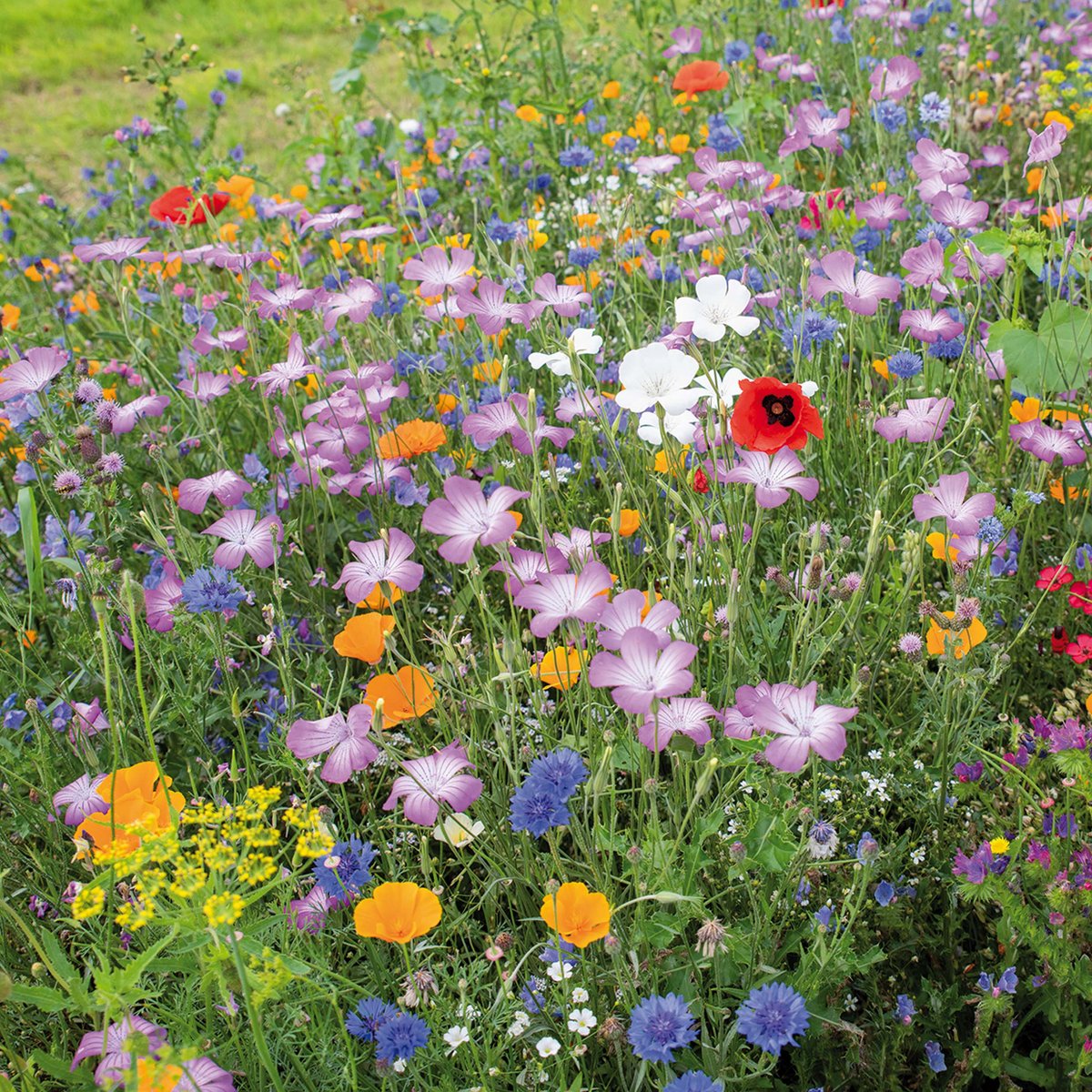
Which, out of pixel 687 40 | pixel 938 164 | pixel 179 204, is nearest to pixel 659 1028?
pixel 938 164

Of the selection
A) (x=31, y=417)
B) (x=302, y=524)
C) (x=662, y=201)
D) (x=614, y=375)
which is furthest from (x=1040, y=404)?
(x=31, y=417)

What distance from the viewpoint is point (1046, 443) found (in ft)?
5.53

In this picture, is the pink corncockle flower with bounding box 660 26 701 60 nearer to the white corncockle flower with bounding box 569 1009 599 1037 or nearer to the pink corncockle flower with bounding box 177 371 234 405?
the pink corncockle flower with bounding box 177 371 234 405

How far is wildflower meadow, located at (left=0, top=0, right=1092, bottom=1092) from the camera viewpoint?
1.17m

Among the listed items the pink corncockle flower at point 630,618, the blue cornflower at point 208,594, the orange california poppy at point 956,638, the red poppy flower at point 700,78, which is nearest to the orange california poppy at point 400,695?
the blue cornflower at point 208,594

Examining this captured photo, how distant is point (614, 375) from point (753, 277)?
381mm

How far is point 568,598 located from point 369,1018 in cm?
54

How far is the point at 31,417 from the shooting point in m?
1.92

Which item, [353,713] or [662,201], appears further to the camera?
[662,201]

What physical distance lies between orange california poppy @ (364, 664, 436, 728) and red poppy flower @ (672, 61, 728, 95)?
A: 209cm

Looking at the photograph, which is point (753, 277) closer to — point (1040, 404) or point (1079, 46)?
point (1040, 404)

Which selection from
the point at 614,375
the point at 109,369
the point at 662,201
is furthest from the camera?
the point at 662,201

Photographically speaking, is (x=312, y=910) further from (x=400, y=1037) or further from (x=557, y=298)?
(x=557, y=298)

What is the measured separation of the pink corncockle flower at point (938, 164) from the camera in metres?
1.91
